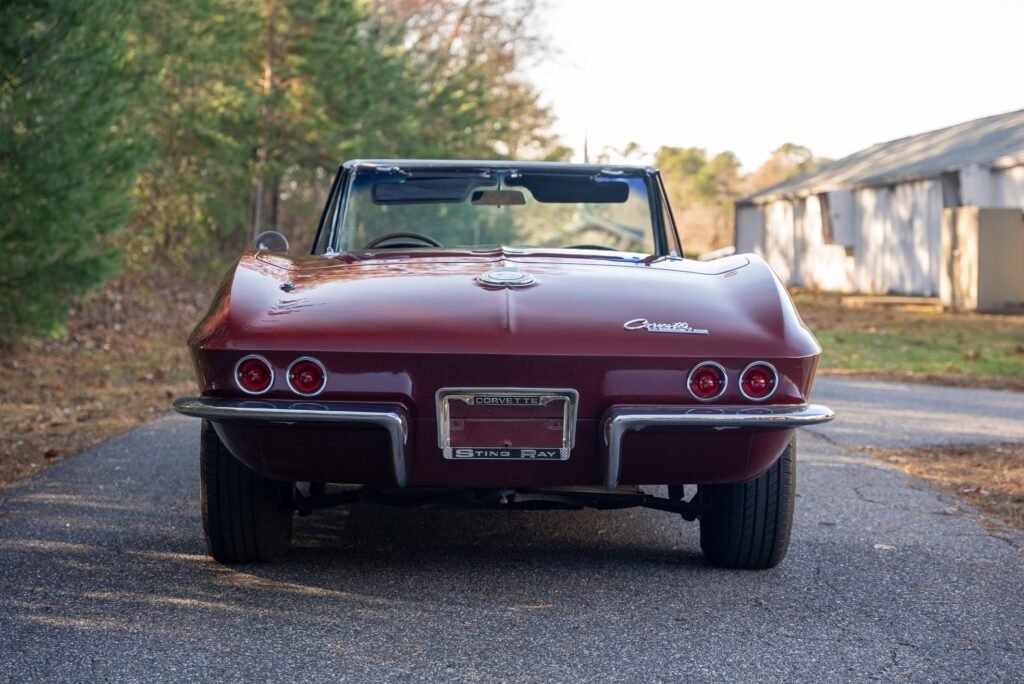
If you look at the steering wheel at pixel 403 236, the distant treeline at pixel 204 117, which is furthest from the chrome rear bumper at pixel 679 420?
the distant treeline at pixel 204 117

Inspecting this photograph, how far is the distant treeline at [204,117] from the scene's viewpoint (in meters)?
10.2

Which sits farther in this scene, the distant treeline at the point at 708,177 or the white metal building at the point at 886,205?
the distant treeline at the point at 708,177

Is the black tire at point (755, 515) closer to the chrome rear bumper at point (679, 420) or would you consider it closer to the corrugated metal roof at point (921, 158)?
the chrome rear bumper at point (679, 420)

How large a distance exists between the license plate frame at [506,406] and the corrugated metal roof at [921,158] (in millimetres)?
21127

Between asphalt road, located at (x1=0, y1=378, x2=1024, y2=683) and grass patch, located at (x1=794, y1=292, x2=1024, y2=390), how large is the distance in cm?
705

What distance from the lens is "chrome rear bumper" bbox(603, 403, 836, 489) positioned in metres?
3.57

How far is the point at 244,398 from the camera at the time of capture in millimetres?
3641

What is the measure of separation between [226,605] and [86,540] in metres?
1.13

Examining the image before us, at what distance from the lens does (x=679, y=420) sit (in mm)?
3586

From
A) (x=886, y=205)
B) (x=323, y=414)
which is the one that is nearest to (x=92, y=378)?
(x=323, y=414)

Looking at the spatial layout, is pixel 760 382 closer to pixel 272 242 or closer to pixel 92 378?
pixel 272 242

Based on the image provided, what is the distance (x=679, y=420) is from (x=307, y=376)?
43.8 inches

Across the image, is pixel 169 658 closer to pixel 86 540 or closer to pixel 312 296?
pixel 312 296

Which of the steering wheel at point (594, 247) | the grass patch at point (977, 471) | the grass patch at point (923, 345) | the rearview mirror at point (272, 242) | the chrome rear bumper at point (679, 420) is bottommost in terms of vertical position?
the grass patch at point (923, 345)
